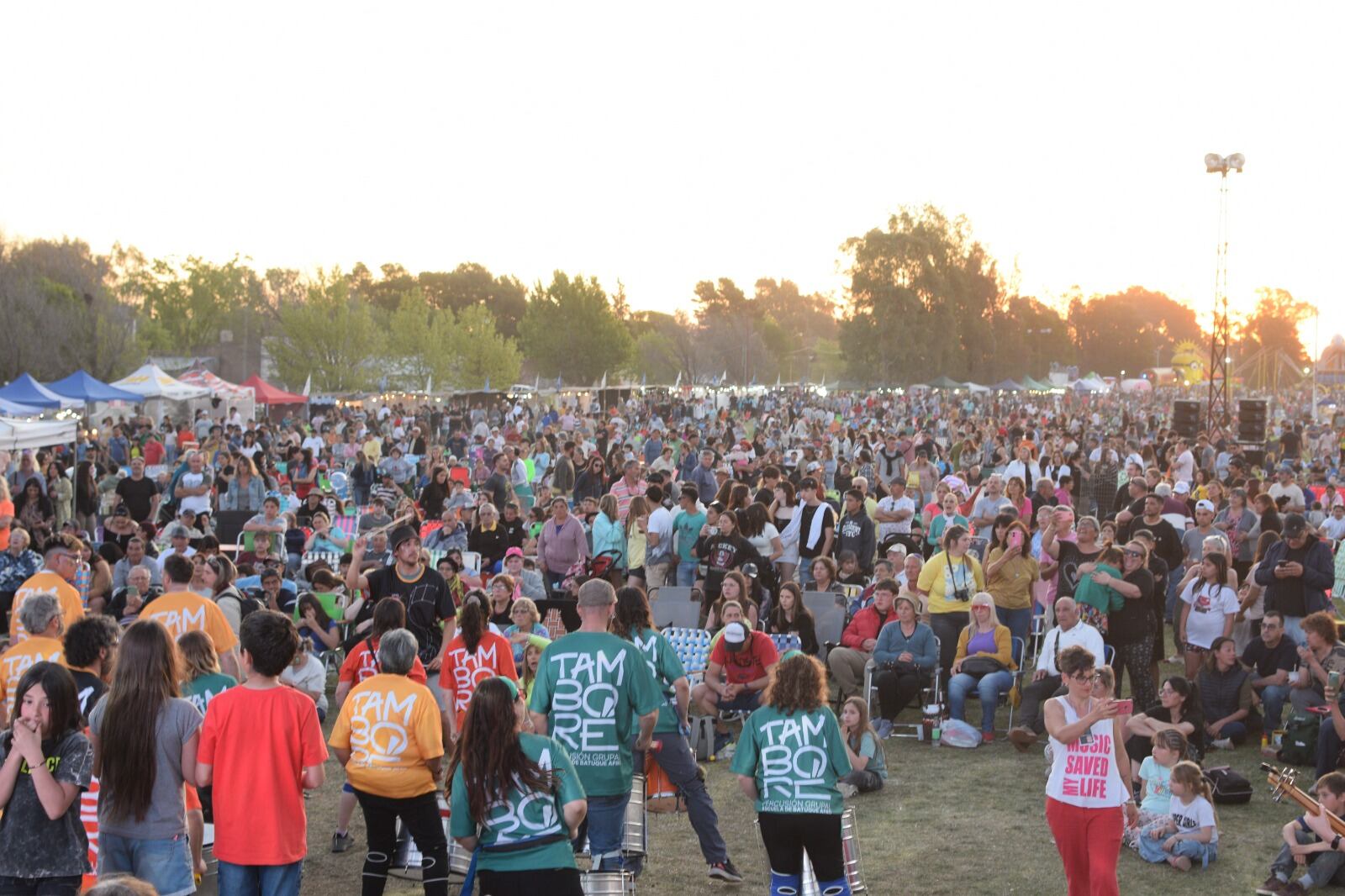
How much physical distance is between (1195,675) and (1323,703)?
1263 millimetres

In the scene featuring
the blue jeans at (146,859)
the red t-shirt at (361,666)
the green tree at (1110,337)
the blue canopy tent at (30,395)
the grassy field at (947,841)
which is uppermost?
the green tree at (1110,337)

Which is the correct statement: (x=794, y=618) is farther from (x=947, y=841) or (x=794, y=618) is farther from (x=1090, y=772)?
(x=1090, y=772)

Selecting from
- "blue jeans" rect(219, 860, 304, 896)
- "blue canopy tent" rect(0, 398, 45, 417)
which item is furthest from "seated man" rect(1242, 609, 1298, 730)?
"blue canopy tent" rect(0, 398, 45, 417)

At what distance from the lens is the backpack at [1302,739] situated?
817 cm

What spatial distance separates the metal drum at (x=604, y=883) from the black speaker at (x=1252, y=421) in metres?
20.9

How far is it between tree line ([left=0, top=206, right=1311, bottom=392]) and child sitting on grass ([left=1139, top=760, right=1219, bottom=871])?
4596 centimetres

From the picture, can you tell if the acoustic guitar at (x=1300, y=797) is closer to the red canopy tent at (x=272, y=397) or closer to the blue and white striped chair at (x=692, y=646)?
the blue and white striped chair at (x=692, y=646)

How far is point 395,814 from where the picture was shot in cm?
500

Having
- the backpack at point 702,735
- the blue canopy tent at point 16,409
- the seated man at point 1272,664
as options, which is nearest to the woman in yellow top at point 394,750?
the backpack at point 702,735

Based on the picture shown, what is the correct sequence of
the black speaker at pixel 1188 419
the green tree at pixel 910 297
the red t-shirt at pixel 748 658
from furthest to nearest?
the green tree at pixel 910 297 < the black speaker at pixel 1188 419 < the red t-shirt at pixel 748 658

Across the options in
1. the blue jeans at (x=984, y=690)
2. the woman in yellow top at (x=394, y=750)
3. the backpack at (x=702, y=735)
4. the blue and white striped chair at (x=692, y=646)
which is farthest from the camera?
the blue and white striped chair at (x=692, y=646)

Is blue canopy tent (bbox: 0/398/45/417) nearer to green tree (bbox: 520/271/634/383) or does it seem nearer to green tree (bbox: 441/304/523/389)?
green tree (bbox: 441/304/523/389)

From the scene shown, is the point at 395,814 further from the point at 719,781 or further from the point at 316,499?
the point at 316,499

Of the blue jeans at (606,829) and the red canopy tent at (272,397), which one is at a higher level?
the red canopy tent at (272,397)
